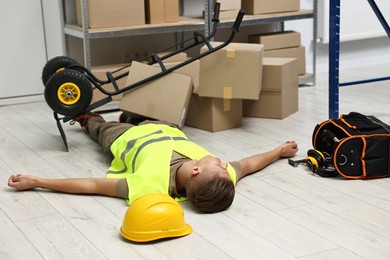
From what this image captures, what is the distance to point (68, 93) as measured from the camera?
11.5 feet

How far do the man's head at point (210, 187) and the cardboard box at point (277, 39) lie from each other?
2.35 m

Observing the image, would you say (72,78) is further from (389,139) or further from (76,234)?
(389,139)

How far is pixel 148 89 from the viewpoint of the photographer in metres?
3.78

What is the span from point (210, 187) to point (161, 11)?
212 cm

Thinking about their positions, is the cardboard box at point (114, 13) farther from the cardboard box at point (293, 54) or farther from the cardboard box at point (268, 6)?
the cardboard box at point (293, 54)

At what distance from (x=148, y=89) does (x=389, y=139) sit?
4.55ft

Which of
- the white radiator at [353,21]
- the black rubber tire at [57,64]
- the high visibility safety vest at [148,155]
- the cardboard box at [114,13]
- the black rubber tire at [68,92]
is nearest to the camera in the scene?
the high visibility safety vest at [148,155]

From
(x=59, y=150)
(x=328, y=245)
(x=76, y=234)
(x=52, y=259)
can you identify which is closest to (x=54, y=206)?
(x=76, y=234)

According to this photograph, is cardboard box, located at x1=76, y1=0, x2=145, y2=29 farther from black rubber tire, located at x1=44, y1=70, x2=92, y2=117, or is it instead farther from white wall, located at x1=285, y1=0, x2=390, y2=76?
white wall, located at x1=285, y1=0, x2=390, y2=76

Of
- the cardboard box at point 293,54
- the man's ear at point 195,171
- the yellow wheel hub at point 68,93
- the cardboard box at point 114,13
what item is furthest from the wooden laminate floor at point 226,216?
the cardboard box at point 293,54

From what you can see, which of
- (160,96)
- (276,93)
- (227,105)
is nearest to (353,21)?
(276,93)

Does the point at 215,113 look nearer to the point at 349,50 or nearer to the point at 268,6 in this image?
the point at 268,6

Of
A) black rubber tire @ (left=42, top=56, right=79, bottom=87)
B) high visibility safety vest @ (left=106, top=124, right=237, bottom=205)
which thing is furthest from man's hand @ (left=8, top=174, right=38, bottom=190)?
black rubber tire @ (left=42, top=56, right=79, bottom=87)

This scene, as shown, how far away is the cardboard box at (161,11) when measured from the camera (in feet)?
14.4
